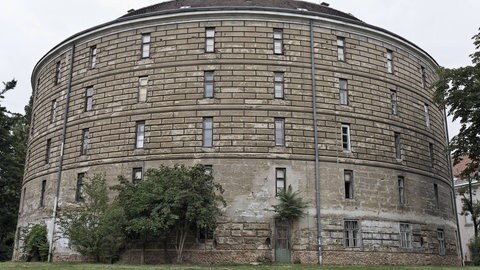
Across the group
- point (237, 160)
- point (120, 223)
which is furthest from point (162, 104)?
point (120, 223)

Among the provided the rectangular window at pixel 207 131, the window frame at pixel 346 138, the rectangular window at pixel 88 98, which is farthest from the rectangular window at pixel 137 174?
the window frame at pixel 346 138

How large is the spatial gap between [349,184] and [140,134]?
12942 mm

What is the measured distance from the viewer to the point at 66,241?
31.8m

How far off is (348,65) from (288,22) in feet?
15.4

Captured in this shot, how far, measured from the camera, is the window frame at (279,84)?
3169 centimetres

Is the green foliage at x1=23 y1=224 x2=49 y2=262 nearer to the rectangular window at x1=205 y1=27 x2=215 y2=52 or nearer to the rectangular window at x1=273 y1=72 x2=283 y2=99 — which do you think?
the rectangular window at x1=205 y1=27 x2=215 y2=52

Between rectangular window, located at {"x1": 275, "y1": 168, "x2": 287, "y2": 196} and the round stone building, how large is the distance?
0.06 metres

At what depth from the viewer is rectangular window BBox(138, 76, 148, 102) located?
32.4m

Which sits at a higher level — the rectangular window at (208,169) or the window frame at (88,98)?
the window frame at (88,98)

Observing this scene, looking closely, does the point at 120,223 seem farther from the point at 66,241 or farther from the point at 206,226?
the point at 66,241

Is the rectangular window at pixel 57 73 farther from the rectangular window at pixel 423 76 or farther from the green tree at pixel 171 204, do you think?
the rectangular window at pixel 423 76

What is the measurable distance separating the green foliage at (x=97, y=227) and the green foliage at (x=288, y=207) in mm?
8611

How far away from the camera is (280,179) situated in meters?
30.2

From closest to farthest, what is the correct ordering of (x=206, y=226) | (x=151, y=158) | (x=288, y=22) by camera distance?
(x=206, y=226) < (x=151, y=158) < (x=288, y=22)
